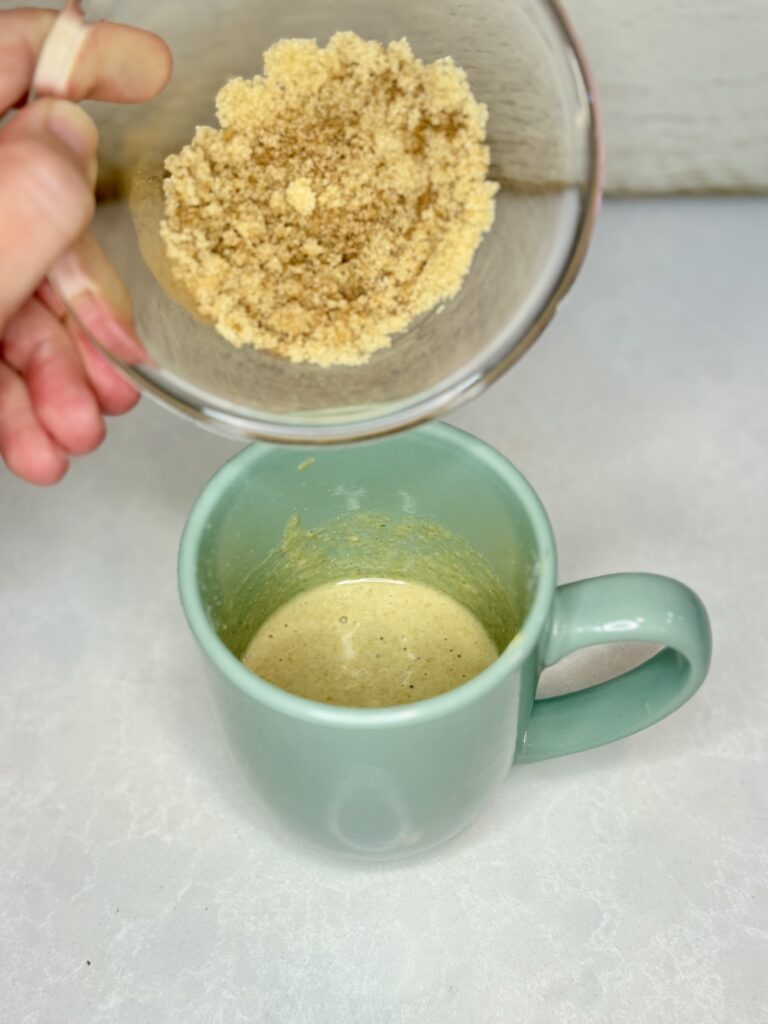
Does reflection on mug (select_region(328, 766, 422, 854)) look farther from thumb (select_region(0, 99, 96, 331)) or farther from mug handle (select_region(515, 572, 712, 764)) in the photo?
thumb (select_region(0, 99, 96, 331))

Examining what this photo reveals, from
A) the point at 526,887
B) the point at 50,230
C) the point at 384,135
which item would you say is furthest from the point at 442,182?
the point at 526,887

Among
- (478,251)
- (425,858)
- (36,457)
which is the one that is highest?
(478,251)

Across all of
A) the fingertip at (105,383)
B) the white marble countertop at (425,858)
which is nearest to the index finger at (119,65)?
the fingertip at (105,383)

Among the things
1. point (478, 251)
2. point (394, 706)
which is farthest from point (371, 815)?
point (478, 251)

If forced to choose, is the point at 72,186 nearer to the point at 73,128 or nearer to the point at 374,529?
the point at 73,128

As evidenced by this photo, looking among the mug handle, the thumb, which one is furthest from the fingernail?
the mug handle
